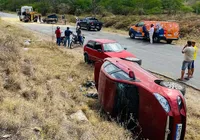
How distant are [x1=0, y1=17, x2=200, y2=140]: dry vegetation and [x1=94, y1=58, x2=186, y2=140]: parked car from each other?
413 mm

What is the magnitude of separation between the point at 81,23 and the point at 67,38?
15.6m

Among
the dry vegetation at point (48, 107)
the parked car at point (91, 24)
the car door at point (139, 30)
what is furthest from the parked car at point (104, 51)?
the parked car at point (91, 24)

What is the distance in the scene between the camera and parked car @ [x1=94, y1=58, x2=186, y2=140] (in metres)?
5.27

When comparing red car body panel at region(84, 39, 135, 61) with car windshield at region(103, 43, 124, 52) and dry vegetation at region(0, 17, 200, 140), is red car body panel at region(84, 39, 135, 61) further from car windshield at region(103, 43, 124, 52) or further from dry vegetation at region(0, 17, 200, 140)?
dry vegetation at region(0, 17, 200, 140)

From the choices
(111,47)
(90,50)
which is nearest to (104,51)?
(111,47)

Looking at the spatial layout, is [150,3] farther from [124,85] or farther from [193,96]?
[124,85]

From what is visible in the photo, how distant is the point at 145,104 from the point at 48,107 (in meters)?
2.41

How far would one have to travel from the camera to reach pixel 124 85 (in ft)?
19.8

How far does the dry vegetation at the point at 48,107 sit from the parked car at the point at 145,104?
413mm

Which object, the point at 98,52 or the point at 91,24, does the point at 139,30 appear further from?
the point at 98,52

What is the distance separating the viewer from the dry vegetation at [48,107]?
489cm

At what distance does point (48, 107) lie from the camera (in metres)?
6.43

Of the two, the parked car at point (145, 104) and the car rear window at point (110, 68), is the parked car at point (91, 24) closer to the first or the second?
the car rear window at point (110, 68)

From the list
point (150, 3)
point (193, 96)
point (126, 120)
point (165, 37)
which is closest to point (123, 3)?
point (150, 3)
